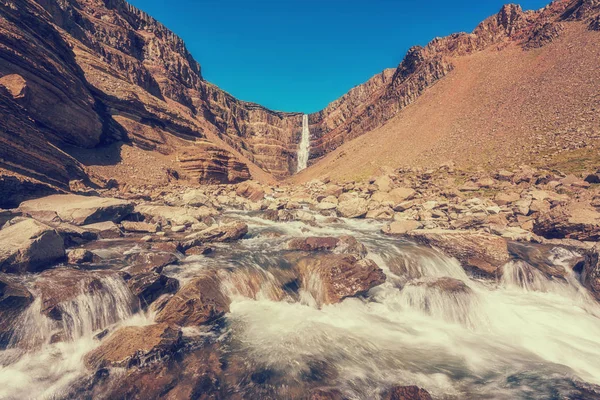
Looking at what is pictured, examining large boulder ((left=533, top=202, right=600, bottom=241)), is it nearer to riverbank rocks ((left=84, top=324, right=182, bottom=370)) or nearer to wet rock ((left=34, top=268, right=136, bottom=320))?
riverbank rocks ((left=84, top=324, right=182, bottom=370))

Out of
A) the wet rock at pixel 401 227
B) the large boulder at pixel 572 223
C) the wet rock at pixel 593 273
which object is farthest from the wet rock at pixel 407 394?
the large boulder at pixel 572 223

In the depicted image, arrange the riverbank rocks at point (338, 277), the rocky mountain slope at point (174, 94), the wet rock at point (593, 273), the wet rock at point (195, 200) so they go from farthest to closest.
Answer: the wet rock at point (195, 200) < the rocky mountain slope at point (174, 94) < the riverbank rocks at point (338, 277) < the wet rock at point (593, 273)

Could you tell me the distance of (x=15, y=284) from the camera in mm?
9078

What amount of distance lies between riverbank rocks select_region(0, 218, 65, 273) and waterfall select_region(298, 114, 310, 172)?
338 ft

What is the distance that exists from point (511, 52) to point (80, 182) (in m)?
82.7

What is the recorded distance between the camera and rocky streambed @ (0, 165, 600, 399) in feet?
25.3

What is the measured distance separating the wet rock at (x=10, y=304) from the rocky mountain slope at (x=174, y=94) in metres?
12.9

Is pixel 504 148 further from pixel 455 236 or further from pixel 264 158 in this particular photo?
pixel 264 158

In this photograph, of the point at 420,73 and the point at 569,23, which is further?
the point at 420,73

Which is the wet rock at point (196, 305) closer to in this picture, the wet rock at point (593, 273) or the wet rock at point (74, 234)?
the wet rock at point (74, 234)

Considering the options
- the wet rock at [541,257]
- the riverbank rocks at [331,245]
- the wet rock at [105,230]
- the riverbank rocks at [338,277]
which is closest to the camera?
the riverbank rocks at [338,277]

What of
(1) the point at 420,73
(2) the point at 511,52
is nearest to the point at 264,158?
(1) the point at 420,73

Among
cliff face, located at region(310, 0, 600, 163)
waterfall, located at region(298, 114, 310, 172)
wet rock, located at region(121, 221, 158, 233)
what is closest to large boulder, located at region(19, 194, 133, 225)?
wet rock, located at region(121, 221, 158, 233)

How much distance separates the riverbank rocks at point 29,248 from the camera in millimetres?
10195
